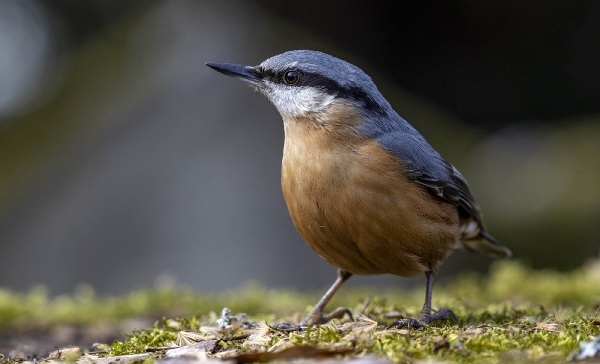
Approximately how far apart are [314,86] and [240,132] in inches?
232

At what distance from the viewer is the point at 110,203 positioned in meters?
9.62

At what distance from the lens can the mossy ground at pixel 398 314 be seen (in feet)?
8.85

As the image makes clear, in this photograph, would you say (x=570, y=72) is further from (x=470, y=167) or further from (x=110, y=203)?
(x=110, y=203)

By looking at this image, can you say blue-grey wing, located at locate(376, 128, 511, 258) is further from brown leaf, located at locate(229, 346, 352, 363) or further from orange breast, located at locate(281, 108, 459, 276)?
brown leaf, located at locate(229, 346, 352, 363)

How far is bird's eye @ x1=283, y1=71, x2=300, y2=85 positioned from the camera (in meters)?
4.38

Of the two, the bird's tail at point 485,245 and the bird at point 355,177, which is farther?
A: the bird's tail at point 485,245

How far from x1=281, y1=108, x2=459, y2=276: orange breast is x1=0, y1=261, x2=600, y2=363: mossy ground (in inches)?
17.5

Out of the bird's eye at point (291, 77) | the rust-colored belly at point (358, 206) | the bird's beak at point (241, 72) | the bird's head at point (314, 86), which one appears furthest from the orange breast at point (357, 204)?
the bird's beak at point (241, 72)

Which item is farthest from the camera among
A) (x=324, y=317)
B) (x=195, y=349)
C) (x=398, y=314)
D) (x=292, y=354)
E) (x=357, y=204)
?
(x=324, y=317)

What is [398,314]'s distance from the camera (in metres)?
4.14

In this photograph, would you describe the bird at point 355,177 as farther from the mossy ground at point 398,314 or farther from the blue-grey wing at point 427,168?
the mossy ground at point 398,314

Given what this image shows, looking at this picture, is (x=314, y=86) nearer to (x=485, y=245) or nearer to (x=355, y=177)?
(x=355, y=177)

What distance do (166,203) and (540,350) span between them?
7.52m

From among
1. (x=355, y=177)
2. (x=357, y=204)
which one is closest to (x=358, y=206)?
(x=357, y=204)
